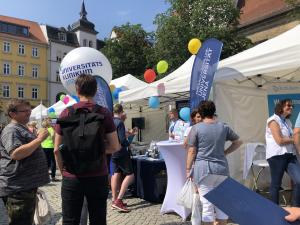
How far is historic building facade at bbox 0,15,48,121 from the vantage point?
51750mm

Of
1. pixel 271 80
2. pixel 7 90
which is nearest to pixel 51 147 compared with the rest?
pixel 271 80

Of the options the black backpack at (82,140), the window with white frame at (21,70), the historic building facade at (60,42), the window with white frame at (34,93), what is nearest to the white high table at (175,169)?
the black backpack at (82,140)

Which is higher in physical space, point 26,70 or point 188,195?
point 26,70

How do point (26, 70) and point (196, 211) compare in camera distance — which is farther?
point (26, 70)

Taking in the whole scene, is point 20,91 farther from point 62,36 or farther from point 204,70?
point 204,70

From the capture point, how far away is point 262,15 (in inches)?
1302

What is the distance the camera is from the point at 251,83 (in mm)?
7355

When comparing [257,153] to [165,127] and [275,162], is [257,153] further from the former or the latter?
[165,127]

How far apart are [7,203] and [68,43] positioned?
56.5m

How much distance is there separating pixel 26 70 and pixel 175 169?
51641 millimetres

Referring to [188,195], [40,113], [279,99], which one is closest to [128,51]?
[40,113]

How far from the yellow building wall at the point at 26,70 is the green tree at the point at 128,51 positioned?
2717cm

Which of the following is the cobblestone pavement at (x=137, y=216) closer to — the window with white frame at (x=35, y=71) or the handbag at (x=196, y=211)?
the handbag at (x=196, y=211)

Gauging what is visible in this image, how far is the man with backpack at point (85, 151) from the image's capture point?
9.55 ft
